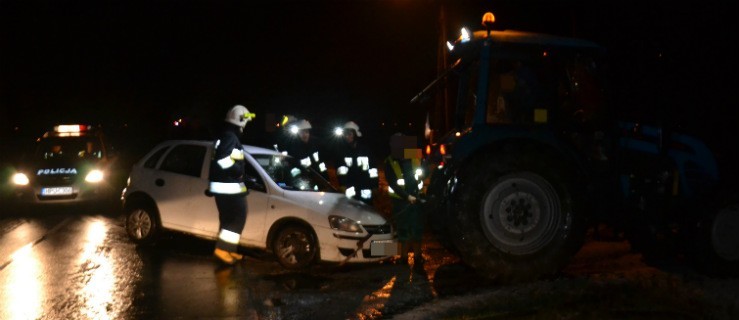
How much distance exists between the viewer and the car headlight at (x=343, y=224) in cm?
755

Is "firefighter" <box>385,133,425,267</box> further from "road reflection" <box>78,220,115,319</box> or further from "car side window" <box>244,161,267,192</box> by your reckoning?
"road reflection" <box>78,220,115,319</box>

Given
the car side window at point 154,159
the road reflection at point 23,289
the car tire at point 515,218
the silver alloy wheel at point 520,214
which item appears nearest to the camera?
the road reflection at point 23,289

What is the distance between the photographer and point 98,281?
277 inches

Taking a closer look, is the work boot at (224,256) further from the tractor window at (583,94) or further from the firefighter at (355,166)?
the tractor window at (583,94)

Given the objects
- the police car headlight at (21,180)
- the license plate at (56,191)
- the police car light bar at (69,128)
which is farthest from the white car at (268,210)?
the police car light bar at (69,128)

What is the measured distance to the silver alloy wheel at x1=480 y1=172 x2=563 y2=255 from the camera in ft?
20.7

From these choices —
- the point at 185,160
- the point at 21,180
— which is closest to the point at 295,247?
the point at 185,160

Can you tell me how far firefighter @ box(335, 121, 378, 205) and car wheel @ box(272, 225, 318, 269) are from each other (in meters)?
1.28

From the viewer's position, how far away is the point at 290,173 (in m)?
8.60

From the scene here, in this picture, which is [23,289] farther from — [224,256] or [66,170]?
[66,170]

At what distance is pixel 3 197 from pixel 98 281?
881 cm

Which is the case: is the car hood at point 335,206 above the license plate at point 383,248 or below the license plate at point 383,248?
above

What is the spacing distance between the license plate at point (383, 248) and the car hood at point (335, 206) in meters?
0.24

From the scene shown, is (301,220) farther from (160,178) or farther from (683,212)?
(683,212)
